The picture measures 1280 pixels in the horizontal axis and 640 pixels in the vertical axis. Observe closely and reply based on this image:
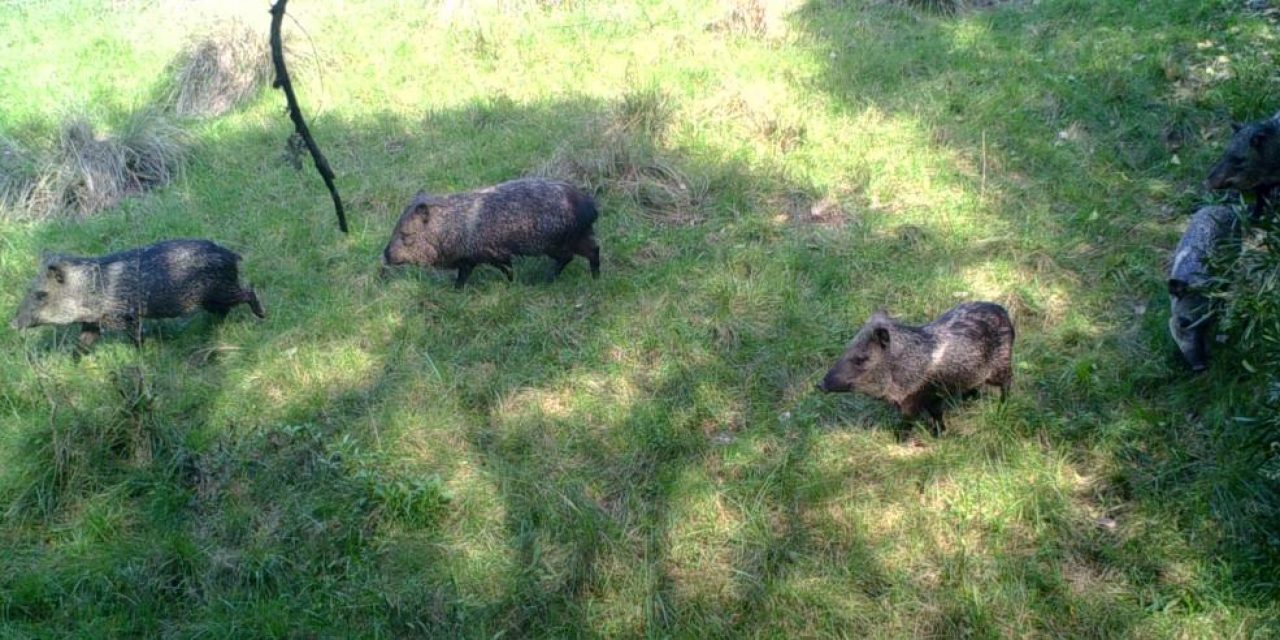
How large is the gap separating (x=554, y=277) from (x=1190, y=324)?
3.95 metres

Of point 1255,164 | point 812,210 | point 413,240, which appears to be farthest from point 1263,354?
point 413,240

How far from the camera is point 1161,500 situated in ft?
14.2

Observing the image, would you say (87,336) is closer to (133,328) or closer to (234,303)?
(133,328)

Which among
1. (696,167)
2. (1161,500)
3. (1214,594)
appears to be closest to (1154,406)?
(1161,500)

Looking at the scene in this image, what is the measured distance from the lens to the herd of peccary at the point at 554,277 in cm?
482

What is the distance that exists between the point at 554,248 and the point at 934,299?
8.43 ft

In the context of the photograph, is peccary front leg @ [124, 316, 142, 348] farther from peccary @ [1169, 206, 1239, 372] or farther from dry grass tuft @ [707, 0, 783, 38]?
dry grass tuft @ [707, 0, 783, 38]

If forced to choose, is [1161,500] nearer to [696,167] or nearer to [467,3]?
[696,167]

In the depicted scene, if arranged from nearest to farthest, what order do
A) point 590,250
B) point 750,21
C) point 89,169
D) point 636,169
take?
point 590,250 → point 636,169 → point 89,169 → point 750,21

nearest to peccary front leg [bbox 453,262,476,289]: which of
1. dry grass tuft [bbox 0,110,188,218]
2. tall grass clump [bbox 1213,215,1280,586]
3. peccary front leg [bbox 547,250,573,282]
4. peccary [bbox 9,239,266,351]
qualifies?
peccary front leg [bbox 547,250,573,282]

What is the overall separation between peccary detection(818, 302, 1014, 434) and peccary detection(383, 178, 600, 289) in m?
2.39

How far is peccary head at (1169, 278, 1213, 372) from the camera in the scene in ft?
16.1

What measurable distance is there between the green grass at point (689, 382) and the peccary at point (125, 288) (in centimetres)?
27

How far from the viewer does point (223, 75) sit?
10.0m
